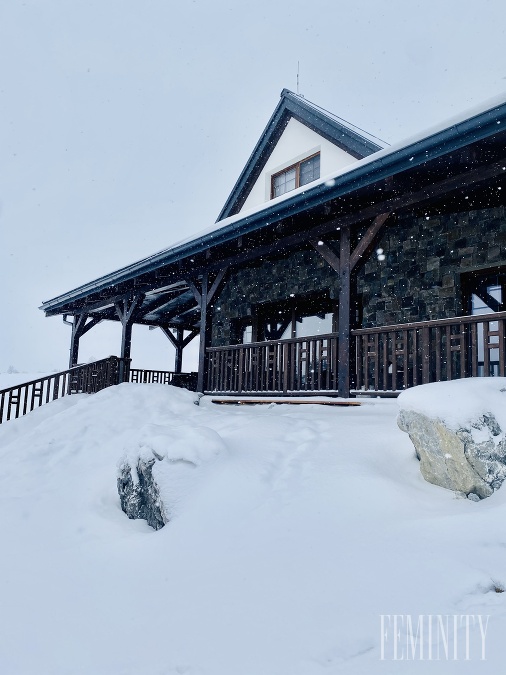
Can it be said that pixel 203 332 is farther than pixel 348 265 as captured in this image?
Yes

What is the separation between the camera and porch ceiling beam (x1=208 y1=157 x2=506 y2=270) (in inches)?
224

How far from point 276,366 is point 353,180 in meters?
3.26

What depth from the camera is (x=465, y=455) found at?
142 inches

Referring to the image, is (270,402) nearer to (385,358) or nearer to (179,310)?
(385,358)

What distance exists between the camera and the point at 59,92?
6422 inches

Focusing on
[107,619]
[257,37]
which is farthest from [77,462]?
[257,37]

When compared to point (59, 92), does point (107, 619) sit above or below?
below

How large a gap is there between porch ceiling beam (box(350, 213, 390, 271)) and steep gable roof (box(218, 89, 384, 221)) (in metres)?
3.72

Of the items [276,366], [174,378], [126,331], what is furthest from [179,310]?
[276,366]

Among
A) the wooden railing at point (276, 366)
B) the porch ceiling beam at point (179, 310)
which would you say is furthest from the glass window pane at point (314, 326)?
the porch ceiling beam at point (179, 310)

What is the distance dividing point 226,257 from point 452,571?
7.22 m

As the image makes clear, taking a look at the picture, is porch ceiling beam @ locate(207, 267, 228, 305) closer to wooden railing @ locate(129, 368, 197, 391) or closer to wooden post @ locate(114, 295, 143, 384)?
wooden post @ locate(114, 295, 143, 384)

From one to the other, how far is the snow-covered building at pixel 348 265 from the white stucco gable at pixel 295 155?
0.03 m

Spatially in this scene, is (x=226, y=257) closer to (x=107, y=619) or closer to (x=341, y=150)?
(x=341, y=150)
